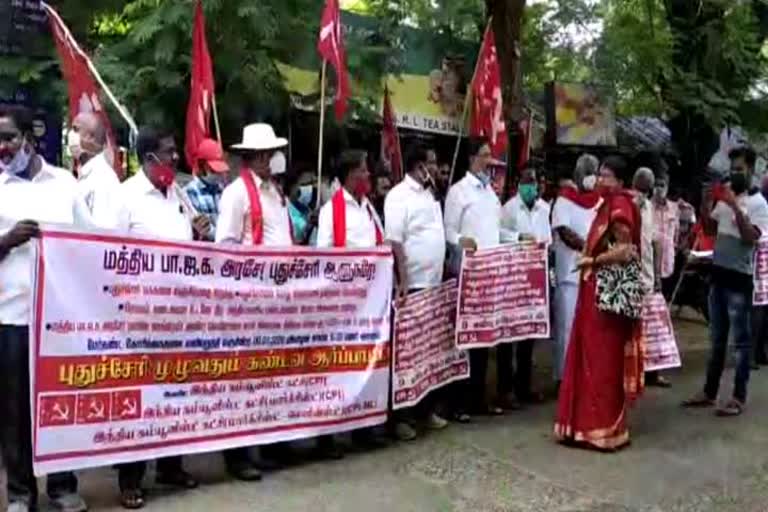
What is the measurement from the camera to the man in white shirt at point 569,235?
8.42 metres

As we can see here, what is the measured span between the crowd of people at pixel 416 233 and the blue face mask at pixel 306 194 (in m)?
0.02

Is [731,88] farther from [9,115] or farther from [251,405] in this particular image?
[9,115]

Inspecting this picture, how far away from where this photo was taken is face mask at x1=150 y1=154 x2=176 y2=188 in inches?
220

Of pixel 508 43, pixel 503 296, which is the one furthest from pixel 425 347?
pixel 508 43

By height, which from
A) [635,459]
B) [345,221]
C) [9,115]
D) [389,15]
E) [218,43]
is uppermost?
[389,15]

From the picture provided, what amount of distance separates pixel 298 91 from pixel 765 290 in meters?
4.67

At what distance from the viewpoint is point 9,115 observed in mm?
5035

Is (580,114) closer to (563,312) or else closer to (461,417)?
(563,312)

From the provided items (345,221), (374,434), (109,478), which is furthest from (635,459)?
(109,478)

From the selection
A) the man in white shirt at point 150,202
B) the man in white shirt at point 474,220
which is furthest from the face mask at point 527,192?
the man in white shirt at point 150,202

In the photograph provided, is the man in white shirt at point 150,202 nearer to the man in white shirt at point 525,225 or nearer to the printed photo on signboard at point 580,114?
the man in white shirt at point 525,225

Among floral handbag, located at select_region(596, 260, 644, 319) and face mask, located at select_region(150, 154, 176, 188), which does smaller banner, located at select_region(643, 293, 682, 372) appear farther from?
face mask, located at select_region(150, 154, 176, 188)

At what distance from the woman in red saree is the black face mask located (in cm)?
155

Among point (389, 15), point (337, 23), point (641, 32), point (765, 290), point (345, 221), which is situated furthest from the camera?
point (641, 32)
